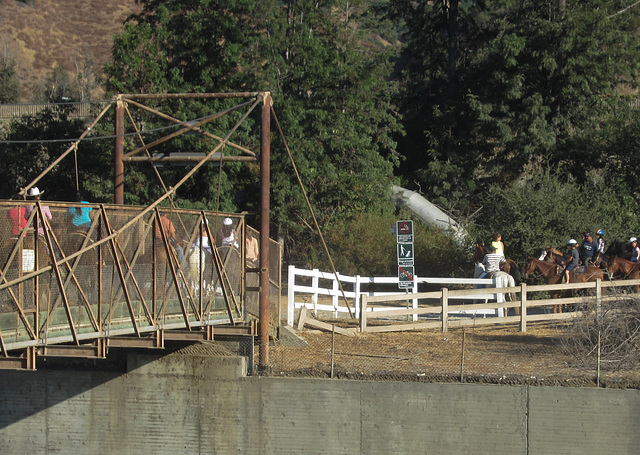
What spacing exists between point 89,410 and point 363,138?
1689cm

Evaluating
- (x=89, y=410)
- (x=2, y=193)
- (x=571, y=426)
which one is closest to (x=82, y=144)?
(x=2, y=193)

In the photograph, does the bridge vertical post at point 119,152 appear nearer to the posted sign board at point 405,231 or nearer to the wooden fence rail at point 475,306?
the wooden fence rail at point 475,306

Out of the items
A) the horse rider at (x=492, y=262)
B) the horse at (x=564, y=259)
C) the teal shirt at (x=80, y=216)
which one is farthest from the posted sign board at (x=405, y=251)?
the teal shirt at (x=80, y=216)

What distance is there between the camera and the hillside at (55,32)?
76938 mm

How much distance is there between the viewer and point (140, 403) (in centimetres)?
1340

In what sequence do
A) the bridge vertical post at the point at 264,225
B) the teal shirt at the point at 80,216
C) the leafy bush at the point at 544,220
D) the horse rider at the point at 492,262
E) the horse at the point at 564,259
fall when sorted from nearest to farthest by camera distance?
the teal shirt at the point at 80,216 < the bridge vertical post at the point at 264,225 < the horse rider at the point at 492,262 < the horse at the point at 564,259 < the leafy bush at the point at 544,220

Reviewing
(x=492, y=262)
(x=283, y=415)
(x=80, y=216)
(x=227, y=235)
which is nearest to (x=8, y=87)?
(x=492, y=262)

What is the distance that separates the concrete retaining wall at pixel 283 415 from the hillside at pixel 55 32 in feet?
204

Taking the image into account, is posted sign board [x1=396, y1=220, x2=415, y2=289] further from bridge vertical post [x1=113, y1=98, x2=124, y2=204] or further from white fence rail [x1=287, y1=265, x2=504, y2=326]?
bridge vertical post [x1=113, y1=98, x2=124, y2=204]

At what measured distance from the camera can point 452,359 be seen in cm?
1398

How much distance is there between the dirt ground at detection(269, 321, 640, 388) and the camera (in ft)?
40.8

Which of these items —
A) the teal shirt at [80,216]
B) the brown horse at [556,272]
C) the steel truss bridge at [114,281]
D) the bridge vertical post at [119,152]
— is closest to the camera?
the steel truss bridge at [114,281]

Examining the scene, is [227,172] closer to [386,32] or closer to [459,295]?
[459,295]

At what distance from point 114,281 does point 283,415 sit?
11.9 feet
